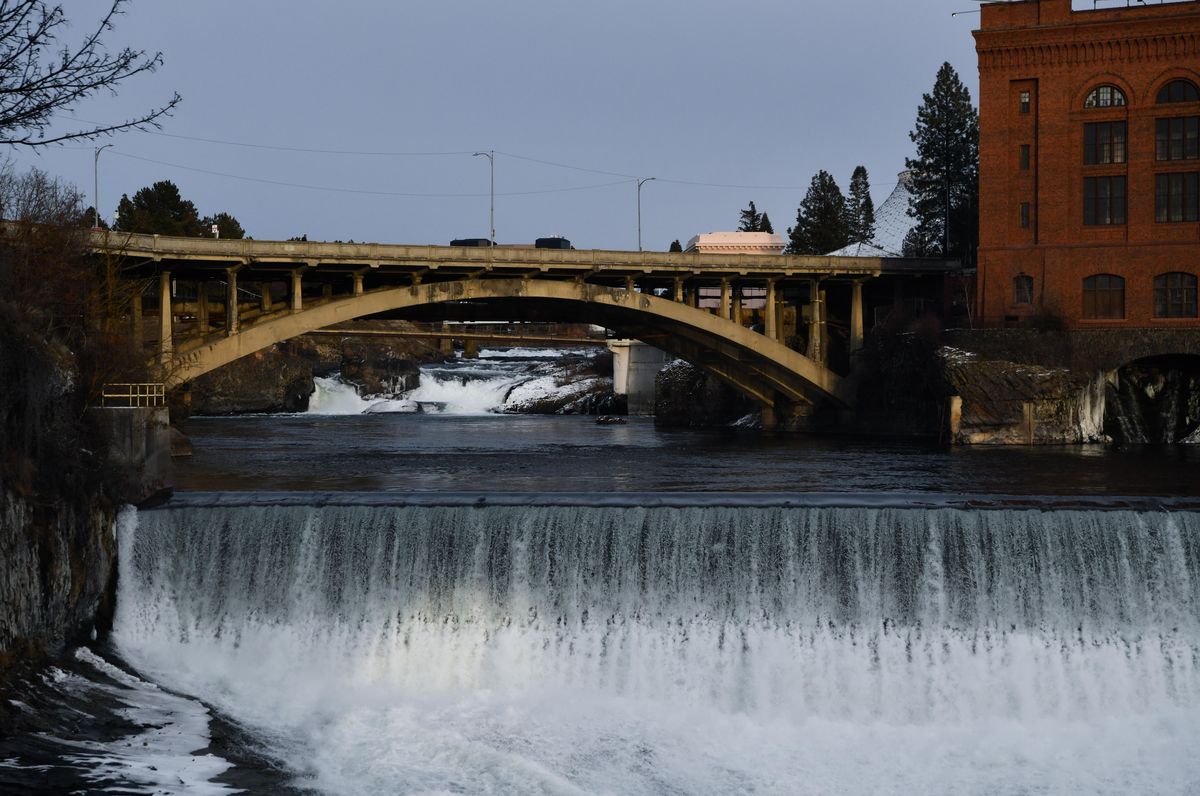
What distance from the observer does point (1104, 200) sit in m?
45.9

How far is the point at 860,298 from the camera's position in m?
53.1

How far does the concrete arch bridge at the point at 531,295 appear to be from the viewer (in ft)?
131

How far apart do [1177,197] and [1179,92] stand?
3.84m

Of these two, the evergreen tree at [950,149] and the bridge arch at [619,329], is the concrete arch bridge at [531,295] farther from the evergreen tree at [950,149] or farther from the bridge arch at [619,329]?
the evergreen tree at [950,149]

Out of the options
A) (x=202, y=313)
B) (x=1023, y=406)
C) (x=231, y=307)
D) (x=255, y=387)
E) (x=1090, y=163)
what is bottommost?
(x=1023, y=406)

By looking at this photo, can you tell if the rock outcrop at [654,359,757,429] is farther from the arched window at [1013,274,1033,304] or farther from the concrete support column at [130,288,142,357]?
the concrete support column at [130,288,142,357]

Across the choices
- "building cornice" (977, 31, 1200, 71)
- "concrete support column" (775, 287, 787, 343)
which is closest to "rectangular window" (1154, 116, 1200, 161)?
"building cornice" (977, 31, 1200, 71)

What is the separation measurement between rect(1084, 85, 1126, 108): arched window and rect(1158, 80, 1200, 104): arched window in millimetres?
1366

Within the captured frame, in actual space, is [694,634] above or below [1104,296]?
below

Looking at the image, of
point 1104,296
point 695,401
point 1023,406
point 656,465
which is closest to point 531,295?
point 656,465

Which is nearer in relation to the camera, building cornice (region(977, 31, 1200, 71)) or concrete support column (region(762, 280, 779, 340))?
building cornice (region(977, 31, 1200, 71))

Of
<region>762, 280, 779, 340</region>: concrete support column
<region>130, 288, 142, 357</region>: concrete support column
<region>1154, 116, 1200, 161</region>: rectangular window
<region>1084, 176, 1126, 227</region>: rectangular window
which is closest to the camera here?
<region>130, 288, 142, 357</region>: concrete support column

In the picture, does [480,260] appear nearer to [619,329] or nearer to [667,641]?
[619,329]

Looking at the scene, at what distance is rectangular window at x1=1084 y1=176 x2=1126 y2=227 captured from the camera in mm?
45625
